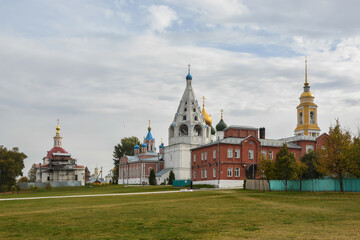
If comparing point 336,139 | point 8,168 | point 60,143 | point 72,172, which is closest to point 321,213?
point 336,139

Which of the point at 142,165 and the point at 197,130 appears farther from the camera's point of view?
the point at 142,165

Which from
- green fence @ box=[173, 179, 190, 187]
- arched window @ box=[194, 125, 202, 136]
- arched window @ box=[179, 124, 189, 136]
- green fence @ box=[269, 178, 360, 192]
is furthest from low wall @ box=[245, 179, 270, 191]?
arched window @ box=[179, 124, 189, 136]

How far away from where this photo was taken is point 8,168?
75.1 meters

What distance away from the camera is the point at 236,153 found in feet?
210

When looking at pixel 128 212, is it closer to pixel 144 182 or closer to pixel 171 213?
pixel 171 213

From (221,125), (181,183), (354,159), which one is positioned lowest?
(181,183)

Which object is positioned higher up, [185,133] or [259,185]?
[185,133]

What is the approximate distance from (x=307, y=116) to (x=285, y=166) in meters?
48.6

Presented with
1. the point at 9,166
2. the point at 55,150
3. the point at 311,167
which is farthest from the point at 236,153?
the point at 55,150

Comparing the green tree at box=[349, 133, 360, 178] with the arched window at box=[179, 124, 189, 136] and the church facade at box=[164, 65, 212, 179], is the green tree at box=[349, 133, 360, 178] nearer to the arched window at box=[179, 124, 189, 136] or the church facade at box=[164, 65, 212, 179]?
the church facade at box=[164, 65, 212, 179]

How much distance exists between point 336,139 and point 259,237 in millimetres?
29792

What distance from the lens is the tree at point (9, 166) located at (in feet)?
245

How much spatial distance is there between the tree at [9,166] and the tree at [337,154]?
53.5 m

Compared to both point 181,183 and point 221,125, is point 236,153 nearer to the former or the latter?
point 181,183
